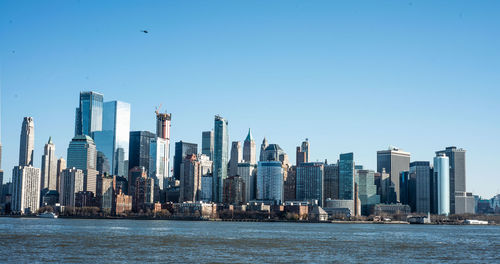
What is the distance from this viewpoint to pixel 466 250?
92562mm

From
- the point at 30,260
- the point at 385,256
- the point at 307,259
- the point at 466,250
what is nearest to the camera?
the point at 30,260

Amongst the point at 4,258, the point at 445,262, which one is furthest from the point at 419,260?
A: the point at 4,258

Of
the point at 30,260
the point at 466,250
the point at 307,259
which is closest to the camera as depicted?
the point at 30,260

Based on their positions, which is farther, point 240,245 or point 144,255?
point 240,245

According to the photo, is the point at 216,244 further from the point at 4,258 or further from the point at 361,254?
the point at 4,258

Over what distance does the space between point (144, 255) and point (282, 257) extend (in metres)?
14.8

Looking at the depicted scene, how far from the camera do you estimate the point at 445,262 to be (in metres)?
73.6

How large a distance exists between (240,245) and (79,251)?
23.8m

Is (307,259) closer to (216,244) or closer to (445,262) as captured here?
(445,262)

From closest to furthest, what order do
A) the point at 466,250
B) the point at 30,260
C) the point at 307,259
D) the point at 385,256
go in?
the point at 30,260, the point at 307,259, the point at 385,256, the point at 466,250

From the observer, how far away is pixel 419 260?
74.7 m

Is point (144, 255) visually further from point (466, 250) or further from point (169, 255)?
point (466, 250)

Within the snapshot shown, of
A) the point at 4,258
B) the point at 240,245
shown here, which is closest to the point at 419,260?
the point at 240,245

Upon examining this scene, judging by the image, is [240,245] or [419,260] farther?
[240,245]
